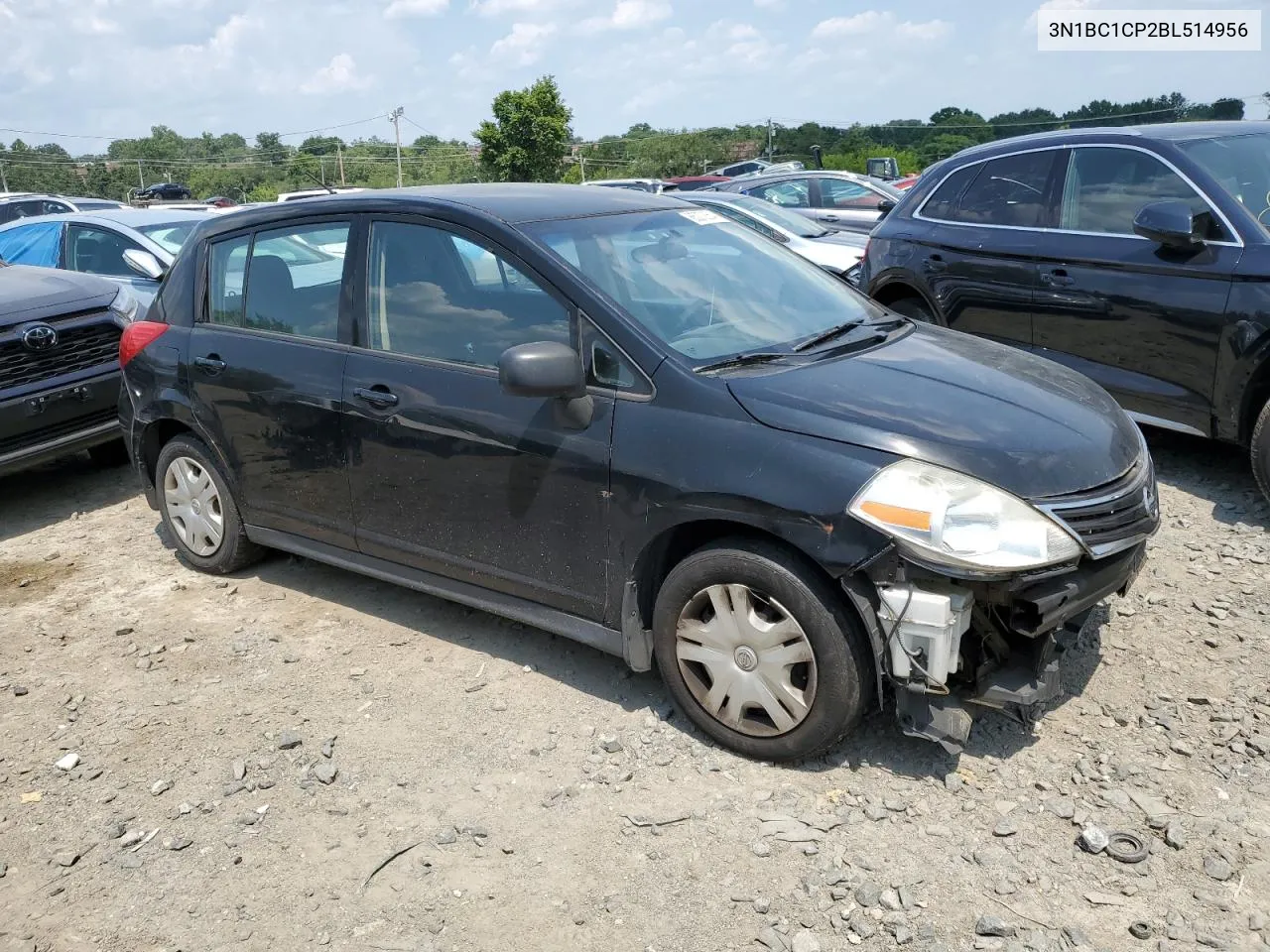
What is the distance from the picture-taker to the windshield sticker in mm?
4480

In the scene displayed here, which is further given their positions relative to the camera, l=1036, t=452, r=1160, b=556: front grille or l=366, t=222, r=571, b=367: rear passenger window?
l=366, t=222, r=571, b=367: rear passenger window

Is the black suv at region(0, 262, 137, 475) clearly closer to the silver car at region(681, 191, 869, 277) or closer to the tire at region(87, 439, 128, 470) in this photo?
the tire at region(87, 439, 128, 470)

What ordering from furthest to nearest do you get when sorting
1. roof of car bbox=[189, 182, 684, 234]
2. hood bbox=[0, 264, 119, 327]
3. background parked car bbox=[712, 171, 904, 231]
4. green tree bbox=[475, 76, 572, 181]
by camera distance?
green tree bbox=[475, 76, 572, 181]
background parked car bbox=[712, 171, 904, 231]
hood bbox=[0, 264, 119, 327]
roof of car bbox=[189, 182, 684, 234]

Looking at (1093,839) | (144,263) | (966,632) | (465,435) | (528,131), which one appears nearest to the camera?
(1093,839)

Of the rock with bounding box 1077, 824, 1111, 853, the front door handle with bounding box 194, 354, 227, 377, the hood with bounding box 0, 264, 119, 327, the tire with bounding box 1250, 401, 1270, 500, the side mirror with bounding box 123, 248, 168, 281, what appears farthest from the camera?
the side mirror with bounding box 123, 248, 168, 281

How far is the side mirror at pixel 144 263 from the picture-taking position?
862cm

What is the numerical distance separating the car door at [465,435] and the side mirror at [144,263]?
520 centimetres

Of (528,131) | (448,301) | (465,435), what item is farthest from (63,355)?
(528,131)

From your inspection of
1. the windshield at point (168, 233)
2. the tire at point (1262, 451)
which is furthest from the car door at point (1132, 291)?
the windshield at point (168, 233)

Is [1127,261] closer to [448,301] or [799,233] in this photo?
[448,301]

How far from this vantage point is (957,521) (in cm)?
308

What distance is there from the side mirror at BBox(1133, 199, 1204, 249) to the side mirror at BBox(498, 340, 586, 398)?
3358 millimetres

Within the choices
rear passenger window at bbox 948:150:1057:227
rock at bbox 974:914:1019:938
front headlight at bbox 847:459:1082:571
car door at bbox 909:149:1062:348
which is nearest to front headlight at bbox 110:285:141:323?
car door at bbox 909:149:1062:348

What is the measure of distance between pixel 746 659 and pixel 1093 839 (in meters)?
1.09
